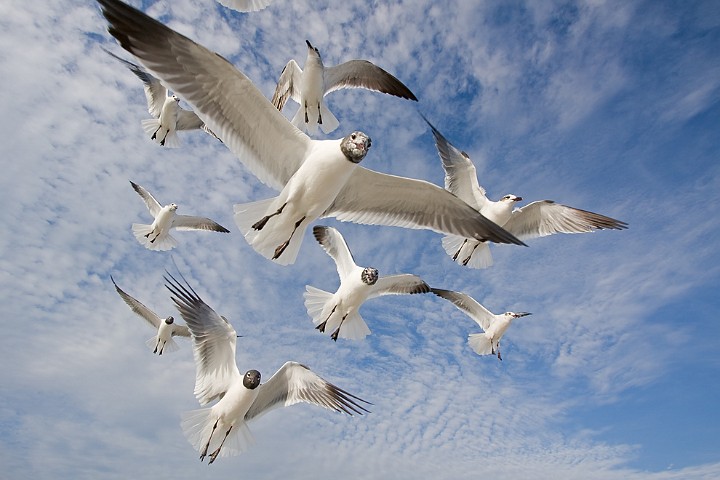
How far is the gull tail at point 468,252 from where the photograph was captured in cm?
1036

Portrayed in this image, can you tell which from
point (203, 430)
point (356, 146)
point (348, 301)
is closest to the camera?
point (356, 146)

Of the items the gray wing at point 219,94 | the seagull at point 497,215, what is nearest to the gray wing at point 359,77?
the seagull at point 497,215

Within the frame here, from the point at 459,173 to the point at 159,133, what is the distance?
666 cm

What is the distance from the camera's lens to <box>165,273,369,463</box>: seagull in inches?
342

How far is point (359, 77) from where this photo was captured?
11.6 metres

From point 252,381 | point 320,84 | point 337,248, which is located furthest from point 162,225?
point 252,381

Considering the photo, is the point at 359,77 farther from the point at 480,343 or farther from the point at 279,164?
the point at 480,343

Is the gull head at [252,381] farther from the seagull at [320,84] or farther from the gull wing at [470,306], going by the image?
the gull wing at [470,306]

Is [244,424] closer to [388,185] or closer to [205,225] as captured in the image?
[388,185]

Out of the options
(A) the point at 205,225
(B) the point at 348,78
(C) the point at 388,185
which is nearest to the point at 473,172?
(B) the point at 348,78

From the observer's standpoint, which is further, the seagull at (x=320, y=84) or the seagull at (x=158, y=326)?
the seagull at (x=158, y=326)

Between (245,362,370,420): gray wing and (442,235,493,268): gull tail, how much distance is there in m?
3.15

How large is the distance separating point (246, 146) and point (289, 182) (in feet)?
2.07

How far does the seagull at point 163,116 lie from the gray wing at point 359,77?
10.3 feet
